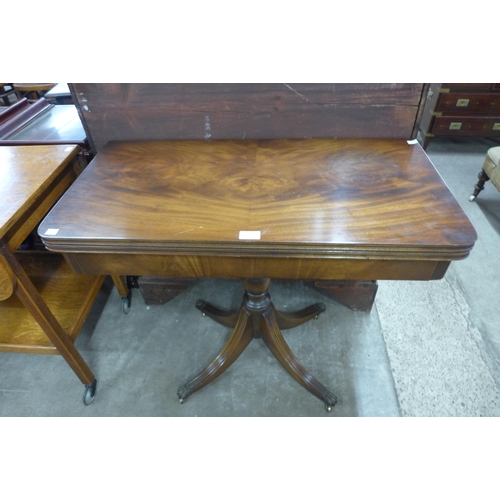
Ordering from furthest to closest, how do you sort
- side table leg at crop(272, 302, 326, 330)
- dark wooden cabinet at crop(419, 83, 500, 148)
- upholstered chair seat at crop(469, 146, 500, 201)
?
1. dark wooden cabinet at crop(419, 83, 500, 148)
2. upholstered chair seat at crop(469, 146, 500, 201)
3. side table leg at crop(272, 302, 326, 330)

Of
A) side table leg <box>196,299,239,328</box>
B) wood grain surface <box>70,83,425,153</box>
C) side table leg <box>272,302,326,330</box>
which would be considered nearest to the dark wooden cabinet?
wood grain surface <box>70,83,425,153</box>

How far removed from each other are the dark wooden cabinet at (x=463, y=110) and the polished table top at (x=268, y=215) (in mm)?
1812

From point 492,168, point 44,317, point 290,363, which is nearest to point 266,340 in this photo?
point 290,363

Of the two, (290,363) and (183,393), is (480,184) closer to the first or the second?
(290,363)

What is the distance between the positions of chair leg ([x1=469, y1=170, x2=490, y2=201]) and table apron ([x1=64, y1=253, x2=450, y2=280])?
172cm

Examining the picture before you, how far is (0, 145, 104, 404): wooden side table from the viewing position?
33.2 inches

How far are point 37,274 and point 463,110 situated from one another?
2782 millimetres

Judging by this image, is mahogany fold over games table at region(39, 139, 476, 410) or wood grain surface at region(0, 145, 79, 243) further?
wood grain surface at region(0, 145, 79, 243)

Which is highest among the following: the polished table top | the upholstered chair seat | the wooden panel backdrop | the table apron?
the wooden panel backdrop

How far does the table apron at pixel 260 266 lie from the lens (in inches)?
28.3

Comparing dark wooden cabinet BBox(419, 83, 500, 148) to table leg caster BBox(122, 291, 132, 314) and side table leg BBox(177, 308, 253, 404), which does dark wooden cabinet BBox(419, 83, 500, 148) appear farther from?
table leg caster BBox(122, 291, 132, 314)

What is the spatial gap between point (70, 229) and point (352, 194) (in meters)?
0.65

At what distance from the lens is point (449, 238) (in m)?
0.67

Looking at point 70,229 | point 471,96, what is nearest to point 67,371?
point 70,229
